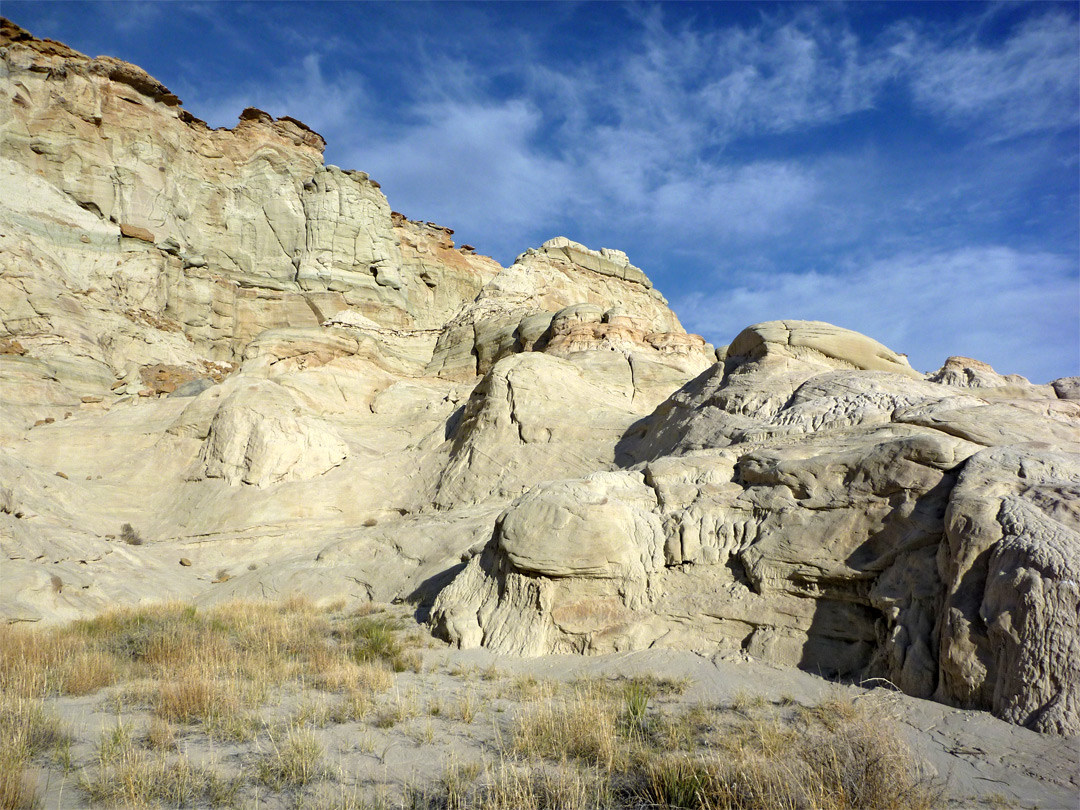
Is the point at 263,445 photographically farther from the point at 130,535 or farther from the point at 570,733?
the point at 570,733

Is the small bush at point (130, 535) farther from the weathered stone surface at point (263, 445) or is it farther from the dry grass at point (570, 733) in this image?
the dry grass at point (570, 733)

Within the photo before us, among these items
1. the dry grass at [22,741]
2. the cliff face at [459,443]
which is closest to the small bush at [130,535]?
the cliff face at [459,443]

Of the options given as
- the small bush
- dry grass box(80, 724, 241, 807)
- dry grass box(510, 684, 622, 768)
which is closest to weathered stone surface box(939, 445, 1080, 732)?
dry grass box(510, 684, 622, 768)

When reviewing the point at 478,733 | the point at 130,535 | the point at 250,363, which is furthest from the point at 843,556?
the point at 250,363

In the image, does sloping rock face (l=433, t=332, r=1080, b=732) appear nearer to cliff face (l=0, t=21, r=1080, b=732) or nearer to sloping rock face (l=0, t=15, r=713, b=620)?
cliff face (l=0, t=21, r=1080, b=732)

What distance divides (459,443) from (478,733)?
15.8 meters

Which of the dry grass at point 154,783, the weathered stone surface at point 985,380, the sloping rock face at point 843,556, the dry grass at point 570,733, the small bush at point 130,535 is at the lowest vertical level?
the small bush at point 130,535

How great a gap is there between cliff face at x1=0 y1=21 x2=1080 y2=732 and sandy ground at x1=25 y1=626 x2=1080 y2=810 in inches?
15.5

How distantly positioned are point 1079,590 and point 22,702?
8.21 meters

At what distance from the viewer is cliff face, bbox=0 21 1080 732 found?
693 cm

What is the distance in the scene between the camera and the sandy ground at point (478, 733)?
14.1ft

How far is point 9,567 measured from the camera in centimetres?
1174

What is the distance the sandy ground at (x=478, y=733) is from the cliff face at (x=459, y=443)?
394 millimetres

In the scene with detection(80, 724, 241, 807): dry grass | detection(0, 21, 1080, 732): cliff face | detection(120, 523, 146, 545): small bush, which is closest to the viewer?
detection(80, 724, 241, 807): dry grass
